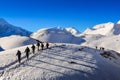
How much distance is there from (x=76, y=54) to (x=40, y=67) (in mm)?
18805

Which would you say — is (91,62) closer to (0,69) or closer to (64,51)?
(64,51)

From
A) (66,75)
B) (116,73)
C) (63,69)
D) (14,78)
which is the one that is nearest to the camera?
(14,78)

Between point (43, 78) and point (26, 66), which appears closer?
point (43, 78)

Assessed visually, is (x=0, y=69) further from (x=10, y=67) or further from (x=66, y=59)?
(x=66, y=59)

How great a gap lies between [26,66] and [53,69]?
5.84m

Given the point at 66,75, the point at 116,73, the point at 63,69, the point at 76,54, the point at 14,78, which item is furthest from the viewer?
the point at 76,54

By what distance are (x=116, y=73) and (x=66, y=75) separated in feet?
54.2

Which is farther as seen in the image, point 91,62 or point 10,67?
point 91,62

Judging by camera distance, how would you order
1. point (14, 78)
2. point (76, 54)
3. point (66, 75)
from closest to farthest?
point (14, 78), point (66, 75), point (76, 54)

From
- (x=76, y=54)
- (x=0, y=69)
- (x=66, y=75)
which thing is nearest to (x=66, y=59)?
(x=76, y=54)

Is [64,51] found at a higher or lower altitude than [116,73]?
higher

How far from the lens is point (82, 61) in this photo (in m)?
61.6

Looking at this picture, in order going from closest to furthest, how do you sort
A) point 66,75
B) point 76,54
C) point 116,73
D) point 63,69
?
point 66,75
point 63,69
point 116,73
point 76,54

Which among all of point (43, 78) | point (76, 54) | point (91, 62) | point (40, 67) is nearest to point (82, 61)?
point (91, 62)
